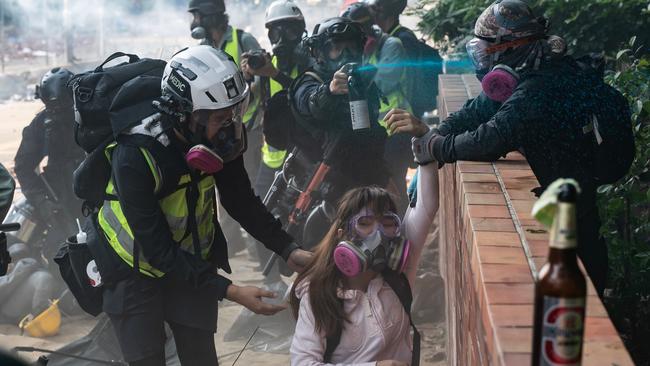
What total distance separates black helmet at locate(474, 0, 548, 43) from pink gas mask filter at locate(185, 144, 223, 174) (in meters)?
1.12

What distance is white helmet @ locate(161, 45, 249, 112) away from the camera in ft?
13.0

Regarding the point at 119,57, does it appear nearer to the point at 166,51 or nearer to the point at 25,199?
the point at 25,199

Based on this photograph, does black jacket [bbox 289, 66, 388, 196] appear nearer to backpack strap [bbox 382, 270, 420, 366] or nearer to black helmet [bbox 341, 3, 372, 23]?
black helmet [bbox 341, 3, 372, 23]

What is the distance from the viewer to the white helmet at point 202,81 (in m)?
3.97

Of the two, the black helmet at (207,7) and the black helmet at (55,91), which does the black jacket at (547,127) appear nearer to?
the black helmet at (55,91)

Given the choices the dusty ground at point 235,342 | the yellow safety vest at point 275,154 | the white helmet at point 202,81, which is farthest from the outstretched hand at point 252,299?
the yellow safety vest at point 275,154

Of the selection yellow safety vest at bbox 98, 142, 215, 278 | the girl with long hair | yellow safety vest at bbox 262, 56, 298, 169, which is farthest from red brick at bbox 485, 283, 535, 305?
yellow safety vest at bbox 262, 56, 298, 169

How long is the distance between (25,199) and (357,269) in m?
4.90

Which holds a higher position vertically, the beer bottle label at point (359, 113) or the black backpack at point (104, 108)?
the black backpack at point (104, 108)

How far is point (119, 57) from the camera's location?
185 inches

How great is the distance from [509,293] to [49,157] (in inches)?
225

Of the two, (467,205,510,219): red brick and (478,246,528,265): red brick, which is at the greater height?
(478,246,528,265): red brick

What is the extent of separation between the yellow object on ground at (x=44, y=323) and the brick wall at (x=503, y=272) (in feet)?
12.9

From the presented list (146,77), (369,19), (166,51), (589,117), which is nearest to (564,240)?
(589,117)
